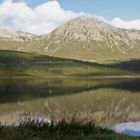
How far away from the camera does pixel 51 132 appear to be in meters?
13.6

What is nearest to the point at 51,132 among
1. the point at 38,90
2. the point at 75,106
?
the point at 75,106

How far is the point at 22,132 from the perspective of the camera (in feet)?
40.3

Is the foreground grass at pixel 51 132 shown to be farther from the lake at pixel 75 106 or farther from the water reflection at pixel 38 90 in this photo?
the water reflection at pixel 38 90

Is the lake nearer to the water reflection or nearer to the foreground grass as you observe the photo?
the water reflection

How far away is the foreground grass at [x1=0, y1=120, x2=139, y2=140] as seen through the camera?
12.0 metres

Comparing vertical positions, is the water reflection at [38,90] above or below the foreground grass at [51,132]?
below

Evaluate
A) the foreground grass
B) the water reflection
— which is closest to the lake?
the water reflection

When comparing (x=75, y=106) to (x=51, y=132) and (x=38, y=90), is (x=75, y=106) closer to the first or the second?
(x=38, y=90)

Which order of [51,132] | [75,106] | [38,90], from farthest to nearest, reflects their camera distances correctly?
1. [38,90]
2. [75,106]
3. [51,132]

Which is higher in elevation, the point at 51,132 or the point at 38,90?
the point at 51,132

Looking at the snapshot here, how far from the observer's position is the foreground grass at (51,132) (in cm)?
1195

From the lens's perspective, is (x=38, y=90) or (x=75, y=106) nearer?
(x=75, y=106)

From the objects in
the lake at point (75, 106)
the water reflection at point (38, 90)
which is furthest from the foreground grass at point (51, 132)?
the water reflection at point (38, 90)

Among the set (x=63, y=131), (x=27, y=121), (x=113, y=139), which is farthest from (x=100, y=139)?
(x=27, y=121)
